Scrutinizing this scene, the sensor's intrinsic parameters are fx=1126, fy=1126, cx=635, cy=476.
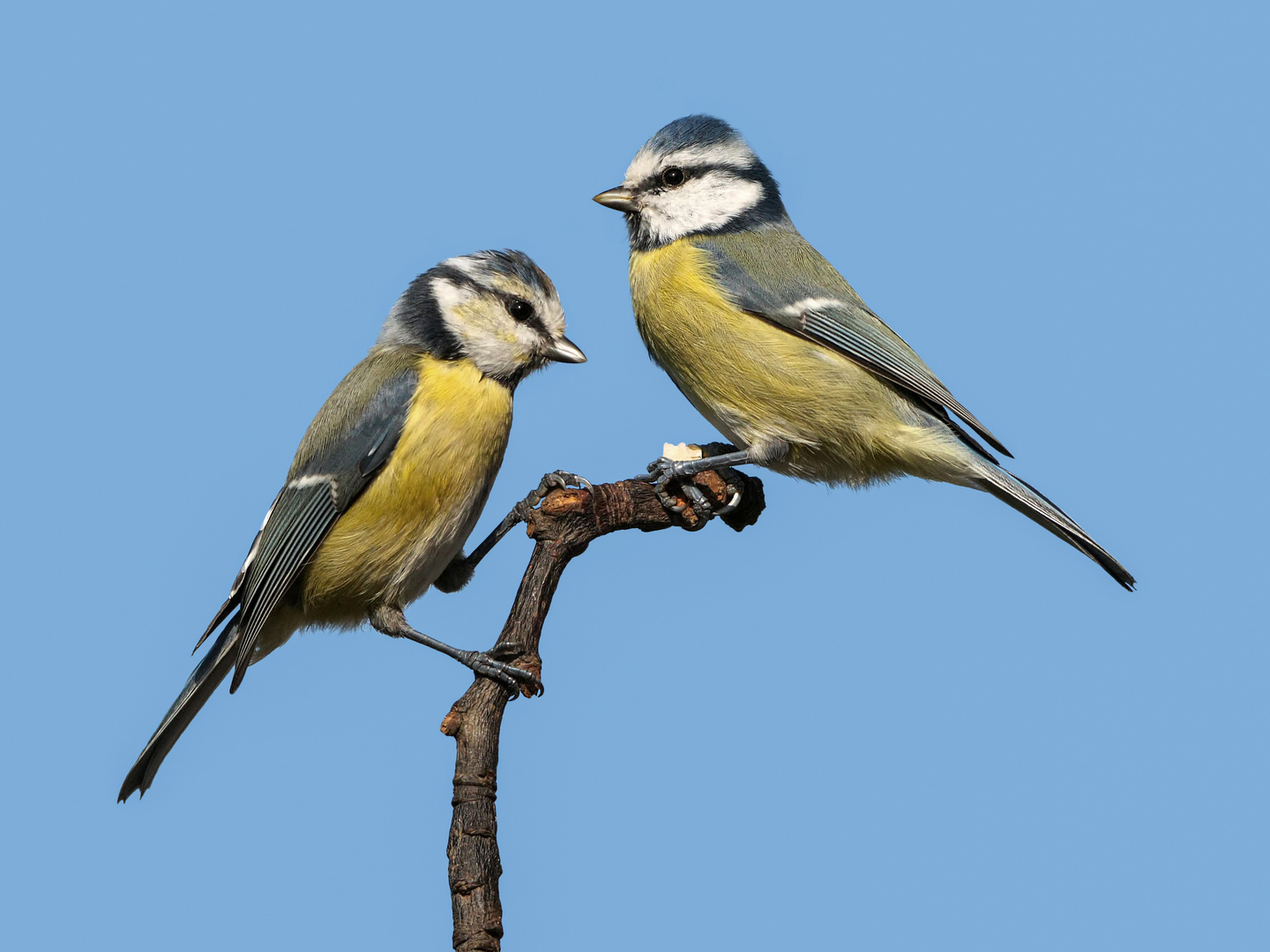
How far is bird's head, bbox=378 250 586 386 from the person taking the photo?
3990 mm

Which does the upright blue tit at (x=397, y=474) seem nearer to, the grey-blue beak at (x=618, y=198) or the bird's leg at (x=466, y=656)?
the bird's leg at (x=466, y=656)

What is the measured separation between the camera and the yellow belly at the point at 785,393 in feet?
13.5

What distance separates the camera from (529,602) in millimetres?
3521

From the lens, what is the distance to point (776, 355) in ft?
13.5

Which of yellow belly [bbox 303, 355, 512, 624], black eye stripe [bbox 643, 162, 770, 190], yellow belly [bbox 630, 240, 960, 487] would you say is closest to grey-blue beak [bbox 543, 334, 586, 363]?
yellow belly [bbox 303, 355, 512, 624]

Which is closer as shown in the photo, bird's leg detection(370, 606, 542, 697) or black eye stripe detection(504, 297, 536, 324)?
bird's leg detection(370, 606, 542, 697)

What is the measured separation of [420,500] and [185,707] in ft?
3.44

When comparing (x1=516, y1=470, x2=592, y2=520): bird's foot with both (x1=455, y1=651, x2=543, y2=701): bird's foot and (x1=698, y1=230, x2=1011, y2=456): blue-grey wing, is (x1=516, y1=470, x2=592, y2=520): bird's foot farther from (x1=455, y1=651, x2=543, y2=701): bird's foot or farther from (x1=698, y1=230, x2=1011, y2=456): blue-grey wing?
(x1=698, y1=230, x2=1011, y2=456): blue-grey wing

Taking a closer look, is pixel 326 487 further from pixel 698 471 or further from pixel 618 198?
pixel 618 198

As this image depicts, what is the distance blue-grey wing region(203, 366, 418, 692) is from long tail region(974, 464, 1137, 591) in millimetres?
2118

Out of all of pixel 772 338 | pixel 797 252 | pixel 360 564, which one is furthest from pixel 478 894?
pixel 797 252

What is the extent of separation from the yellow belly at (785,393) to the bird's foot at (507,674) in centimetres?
129

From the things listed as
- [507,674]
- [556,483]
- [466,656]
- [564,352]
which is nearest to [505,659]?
[507,674]

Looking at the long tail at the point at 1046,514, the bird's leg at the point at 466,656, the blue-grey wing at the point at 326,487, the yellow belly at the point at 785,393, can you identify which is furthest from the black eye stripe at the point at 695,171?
the bird's leg at the point at 466,656
